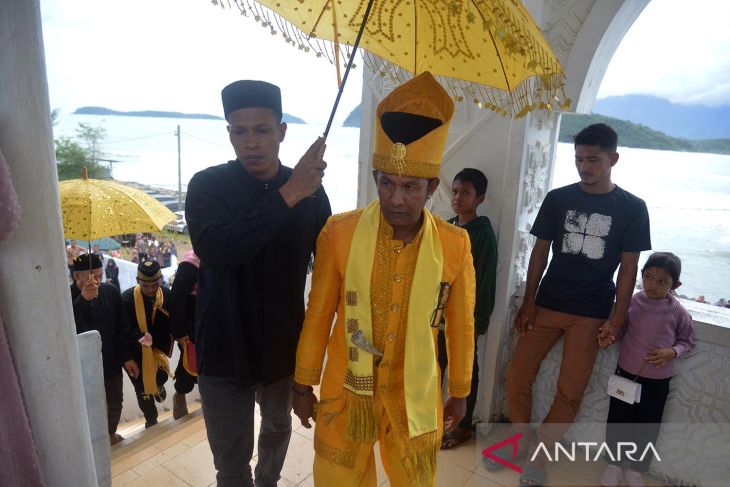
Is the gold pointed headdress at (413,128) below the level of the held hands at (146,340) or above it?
above

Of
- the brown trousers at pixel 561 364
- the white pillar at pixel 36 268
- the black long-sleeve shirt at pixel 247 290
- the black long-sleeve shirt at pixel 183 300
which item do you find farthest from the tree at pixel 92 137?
the white pillar at pixel 36 268

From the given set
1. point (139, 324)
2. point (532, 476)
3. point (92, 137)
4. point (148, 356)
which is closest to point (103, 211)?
point (139, 324)

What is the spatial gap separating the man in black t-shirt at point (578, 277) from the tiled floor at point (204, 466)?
0.89 feet

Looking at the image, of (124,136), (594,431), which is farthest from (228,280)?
(124,136)

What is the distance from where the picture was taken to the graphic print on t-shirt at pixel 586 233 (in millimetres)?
2535

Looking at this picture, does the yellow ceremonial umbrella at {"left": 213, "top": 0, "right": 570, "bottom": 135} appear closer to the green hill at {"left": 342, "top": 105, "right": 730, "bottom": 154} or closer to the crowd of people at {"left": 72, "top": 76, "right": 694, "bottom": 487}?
the crowd of people at {"left": 72, "top": 76, "right": 694, "bottom": 487}

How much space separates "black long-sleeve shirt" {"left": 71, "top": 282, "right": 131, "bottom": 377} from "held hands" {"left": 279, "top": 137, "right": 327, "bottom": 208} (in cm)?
241

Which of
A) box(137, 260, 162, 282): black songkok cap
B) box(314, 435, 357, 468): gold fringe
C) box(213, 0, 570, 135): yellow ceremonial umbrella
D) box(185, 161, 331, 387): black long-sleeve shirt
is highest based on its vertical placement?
box(213, 0, 570, 135): yellow ceremonial umbrella

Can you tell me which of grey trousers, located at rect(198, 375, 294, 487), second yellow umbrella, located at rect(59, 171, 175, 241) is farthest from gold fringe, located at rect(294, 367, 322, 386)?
second yellow umbrella, located at rect(59, 171, 175, 241)

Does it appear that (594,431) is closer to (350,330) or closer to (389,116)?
(350,330)

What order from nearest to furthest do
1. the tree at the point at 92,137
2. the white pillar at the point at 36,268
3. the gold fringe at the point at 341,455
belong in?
the white pillar at the point at 36,268 < the gold fringe at the point at 341,455 < the tree at the point at 92,137

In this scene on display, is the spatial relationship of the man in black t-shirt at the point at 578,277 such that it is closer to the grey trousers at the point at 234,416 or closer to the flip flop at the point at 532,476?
the flip flop at the point at 532,476

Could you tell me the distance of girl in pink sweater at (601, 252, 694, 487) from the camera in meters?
2.48

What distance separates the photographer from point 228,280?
67.8 inches
